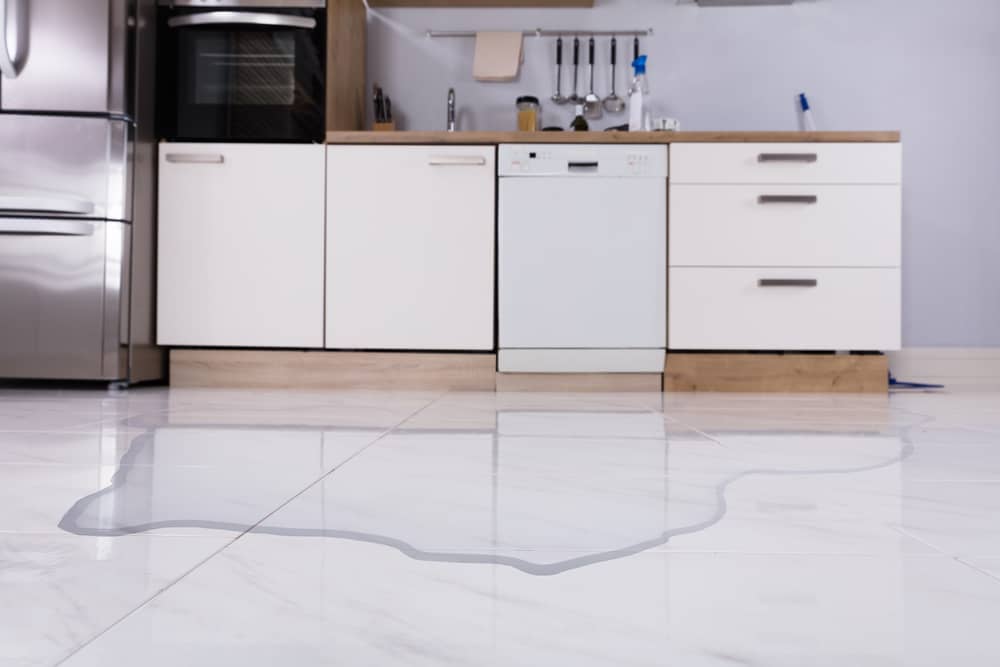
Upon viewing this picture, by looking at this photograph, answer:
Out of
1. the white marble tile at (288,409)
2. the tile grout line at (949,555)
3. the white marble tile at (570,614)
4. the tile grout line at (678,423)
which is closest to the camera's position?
the white marble tile at (570,614)

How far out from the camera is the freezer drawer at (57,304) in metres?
2.34

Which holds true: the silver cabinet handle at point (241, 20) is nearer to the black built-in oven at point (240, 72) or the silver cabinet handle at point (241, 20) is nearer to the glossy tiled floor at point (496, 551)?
the black built-in oven at point (240, 72)

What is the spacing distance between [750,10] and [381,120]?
4.93 feet

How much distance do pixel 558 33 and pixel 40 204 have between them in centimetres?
194

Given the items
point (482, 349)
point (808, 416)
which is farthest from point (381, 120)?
point (808, 416)

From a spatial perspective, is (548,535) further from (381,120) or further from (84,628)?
(381,120)

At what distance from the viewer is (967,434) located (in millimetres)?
1327

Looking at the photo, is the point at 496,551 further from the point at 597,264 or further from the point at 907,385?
the point at 907,385

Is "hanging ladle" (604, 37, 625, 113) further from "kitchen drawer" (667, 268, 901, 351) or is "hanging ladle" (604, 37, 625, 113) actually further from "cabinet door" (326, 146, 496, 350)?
"kitchen drawer" (667, 268, 901, 351)

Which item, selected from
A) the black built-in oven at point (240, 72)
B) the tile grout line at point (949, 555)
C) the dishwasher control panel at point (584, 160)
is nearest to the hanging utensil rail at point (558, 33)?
the black built-in oven at point (240, 72)

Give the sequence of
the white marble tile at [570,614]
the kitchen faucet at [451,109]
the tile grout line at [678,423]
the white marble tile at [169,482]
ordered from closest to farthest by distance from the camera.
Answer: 1. the white marble tile at [570,614]
2. the white marble tile at [169,482]
3. the tile grout line at [678,423]
4. the kitchen faucet at [451,109]

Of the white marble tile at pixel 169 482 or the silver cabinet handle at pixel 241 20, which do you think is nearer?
the white marble tile at pixel 169 482

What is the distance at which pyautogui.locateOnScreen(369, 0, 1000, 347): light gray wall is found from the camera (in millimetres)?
3107

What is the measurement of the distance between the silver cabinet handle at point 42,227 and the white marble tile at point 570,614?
2130 mm
